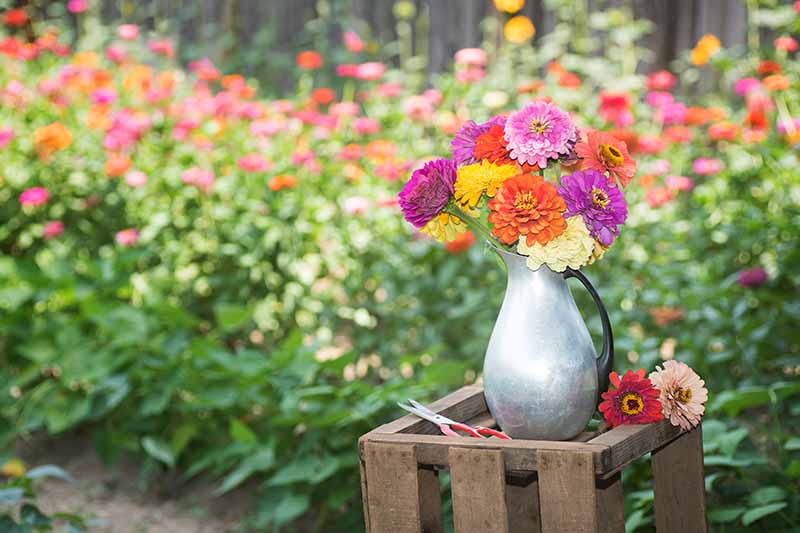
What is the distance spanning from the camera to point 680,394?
1.67 m

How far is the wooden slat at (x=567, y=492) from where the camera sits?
146 centimetres

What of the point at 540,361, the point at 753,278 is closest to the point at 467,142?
the point at 540,361

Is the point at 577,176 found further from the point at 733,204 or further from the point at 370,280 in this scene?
the point at 733,204

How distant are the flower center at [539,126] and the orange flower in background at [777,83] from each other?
2092mm

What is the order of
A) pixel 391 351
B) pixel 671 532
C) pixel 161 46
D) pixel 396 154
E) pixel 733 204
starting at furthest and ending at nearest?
pixel 161 46 → pixel 396 154 → pixel 733 204 → pixel 391 351 → pixel 671 532

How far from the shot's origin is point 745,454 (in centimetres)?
230

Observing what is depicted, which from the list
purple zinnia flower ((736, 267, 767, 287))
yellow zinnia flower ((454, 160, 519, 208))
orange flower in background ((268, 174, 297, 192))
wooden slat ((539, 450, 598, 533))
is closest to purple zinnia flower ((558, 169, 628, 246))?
yellow zinnia flower ((454, 160, 519, 208))

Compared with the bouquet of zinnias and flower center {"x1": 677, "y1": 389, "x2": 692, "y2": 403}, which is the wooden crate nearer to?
flower center {"x1": 677, "y1": 389, "x2": 692, "y2": 403}

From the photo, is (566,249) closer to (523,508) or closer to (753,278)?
(523,508)

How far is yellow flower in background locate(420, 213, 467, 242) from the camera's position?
169 cm

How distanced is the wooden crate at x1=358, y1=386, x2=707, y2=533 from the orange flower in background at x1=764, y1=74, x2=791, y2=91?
6.59 ft

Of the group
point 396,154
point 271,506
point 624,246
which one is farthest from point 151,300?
point 624,246

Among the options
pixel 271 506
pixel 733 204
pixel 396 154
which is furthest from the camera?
pixel 396 154

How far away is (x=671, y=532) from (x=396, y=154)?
2561 millimetres
